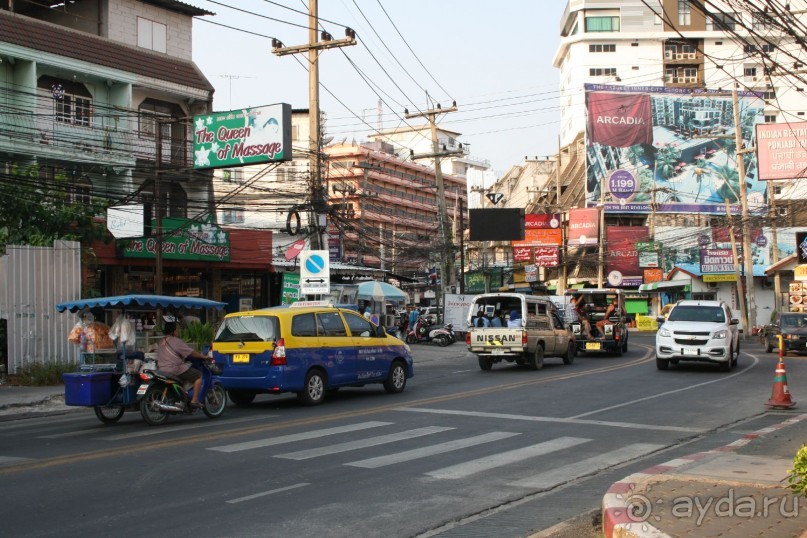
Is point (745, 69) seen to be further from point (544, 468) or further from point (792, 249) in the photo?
point (544, 468)

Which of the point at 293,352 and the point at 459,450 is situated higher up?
the point at 293,352

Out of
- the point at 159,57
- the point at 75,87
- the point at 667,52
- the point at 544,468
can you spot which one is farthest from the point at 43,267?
the point at 667,52

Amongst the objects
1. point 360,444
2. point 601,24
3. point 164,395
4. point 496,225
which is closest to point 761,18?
point 360,444

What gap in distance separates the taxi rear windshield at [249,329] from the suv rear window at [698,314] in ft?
43.3

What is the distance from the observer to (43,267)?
2167 cm

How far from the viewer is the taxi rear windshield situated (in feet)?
50.3

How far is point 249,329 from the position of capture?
611 inches

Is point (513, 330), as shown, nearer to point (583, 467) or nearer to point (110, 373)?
point (110, 373)

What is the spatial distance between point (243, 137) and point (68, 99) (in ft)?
24.6

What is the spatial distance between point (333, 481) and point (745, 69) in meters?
96.8

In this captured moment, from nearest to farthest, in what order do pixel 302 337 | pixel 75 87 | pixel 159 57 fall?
pixel 302 337 < pixel 75 87 < pixel 159 57

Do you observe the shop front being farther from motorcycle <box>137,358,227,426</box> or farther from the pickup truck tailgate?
motorcycle <box>137,358,227,426</box>

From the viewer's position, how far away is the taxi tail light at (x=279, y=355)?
15.1 metres

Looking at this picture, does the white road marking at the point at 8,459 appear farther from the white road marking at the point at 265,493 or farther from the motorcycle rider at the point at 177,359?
the white road marking at the point at 265,493
